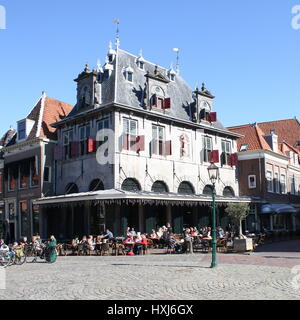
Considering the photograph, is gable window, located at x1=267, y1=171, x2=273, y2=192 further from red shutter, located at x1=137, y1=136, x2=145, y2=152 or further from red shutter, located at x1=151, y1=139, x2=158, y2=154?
red shutter, located at x1=137, y1=136, x2=145, y2=152

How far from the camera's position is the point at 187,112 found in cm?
3042

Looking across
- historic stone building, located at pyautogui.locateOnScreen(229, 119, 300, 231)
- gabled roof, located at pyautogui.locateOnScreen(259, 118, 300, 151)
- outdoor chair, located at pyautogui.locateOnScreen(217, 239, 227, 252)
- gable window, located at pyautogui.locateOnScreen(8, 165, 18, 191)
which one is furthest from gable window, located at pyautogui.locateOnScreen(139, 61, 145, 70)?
gabled roof, located at pyautogui.locateOnScreen(259, 118, 300, 151)

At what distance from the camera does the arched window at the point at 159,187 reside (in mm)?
26641

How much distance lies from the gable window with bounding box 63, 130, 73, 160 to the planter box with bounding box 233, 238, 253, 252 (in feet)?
42.7

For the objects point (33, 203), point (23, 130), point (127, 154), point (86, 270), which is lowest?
point (86, 270)

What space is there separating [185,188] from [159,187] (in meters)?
2.53

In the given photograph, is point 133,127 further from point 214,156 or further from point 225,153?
point 225,153

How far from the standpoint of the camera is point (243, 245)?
19.5 metres

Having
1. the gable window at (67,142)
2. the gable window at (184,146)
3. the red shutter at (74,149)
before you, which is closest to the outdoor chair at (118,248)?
the red shutter at (74,149)
